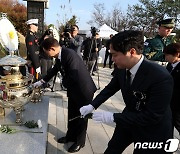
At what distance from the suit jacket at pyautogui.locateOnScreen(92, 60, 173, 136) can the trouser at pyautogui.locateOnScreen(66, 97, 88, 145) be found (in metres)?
1.39

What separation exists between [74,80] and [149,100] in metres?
1.43

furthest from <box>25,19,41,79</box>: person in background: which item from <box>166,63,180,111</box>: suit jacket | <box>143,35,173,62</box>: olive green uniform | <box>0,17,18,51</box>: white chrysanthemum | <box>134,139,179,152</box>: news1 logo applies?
<box>134,139,179,152</box>: news1 logo

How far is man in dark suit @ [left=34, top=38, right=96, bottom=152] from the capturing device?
263 cm

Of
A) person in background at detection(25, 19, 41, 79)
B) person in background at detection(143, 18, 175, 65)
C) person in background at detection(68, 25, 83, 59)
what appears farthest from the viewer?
person in background at detection(68, 25, 83, 59)

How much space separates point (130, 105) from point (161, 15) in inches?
766

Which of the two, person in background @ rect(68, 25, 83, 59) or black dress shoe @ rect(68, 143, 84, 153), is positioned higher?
person in background @ rect(68, 25, 83, 59)

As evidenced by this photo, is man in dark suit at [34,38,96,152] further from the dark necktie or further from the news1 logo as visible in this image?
the news1 logo

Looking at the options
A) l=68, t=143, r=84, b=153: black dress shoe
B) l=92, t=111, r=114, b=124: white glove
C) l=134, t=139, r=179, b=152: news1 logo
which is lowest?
l=68, t=143, r=84, b=153: black dress shoe

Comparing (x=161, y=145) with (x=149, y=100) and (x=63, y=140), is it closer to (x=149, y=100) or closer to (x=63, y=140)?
(x=149, y=100)

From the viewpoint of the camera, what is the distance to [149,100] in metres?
1.43

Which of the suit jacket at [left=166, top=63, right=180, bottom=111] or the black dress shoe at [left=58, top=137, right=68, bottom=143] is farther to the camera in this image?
the black dress shoe at [left=58, top=137, right=68, bottom=143]

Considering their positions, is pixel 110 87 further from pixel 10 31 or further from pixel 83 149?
pixel 10 31

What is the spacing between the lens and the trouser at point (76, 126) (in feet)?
9.68

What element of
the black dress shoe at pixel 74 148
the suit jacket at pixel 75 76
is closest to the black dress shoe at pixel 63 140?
the black dress shoe at pixel 74 148
